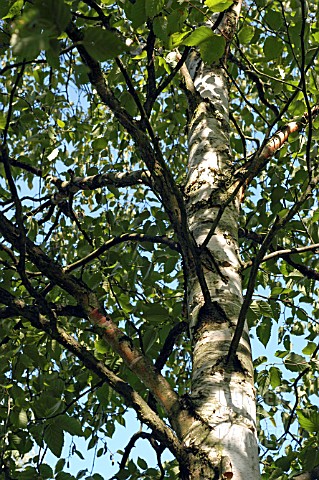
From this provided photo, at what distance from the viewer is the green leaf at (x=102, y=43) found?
1.29 metres

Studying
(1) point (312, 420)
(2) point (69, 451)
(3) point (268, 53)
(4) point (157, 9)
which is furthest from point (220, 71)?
(2) point (69, 451)

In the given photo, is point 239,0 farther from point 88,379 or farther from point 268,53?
point 88,379

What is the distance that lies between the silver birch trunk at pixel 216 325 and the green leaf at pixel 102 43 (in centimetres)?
147

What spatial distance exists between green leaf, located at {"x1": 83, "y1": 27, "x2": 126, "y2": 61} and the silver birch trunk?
147 cm

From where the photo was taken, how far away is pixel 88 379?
448 cm

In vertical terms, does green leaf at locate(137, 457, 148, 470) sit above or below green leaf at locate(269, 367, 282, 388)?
below

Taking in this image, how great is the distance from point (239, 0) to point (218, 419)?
3.04 meters

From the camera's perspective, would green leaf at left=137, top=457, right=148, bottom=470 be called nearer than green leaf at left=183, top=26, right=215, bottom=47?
No

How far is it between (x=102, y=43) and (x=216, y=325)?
158cm

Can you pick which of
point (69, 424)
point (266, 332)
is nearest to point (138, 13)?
point (69, 424)

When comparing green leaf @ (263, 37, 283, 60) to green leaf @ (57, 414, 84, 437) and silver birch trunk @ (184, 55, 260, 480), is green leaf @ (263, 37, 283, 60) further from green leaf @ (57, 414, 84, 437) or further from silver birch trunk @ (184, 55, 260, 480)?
green leaf @ (57, 414, 84, 437)

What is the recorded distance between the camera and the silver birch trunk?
2.25m

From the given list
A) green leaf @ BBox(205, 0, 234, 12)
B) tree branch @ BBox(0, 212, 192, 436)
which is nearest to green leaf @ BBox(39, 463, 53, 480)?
tree branch @ BBox(0, 212, 192, 436)

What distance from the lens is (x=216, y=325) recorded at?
265cm
